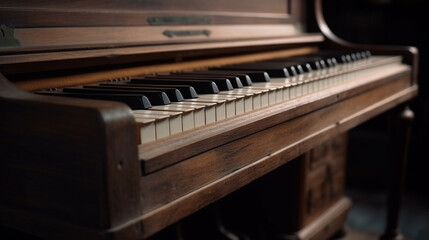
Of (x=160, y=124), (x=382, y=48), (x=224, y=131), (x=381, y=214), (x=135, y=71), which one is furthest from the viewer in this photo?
(x=381, y=214)

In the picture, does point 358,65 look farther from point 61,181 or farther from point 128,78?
point 61,181

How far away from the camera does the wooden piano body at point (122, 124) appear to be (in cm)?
66

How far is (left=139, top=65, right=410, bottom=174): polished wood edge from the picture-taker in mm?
722

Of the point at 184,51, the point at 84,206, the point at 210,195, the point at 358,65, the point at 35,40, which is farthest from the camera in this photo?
the point at 358,65

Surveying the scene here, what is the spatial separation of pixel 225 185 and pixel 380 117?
8.67 feet

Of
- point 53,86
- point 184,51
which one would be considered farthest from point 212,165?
point 184,51

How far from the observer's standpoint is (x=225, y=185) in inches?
35.0

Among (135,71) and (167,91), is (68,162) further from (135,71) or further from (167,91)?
(135,71)

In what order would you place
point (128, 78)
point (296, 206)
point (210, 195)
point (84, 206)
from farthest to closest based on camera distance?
point (296, 206) < point (128, 78) < point (210, 195) < point (84, 206)

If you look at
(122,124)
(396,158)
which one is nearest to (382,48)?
(396,158)

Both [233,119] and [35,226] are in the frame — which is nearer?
[35,226]

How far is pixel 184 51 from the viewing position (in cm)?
132

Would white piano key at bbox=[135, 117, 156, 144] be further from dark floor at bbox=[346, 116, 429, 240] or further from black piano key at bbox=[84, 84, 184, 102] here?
dark floor at bbox=[346, 116, 429, 240]

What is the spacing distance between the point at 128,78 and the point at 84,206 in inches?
22.5
